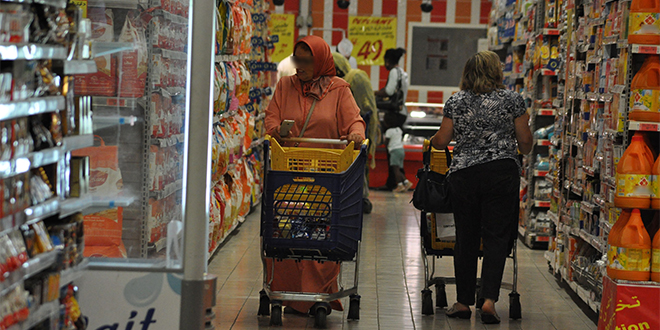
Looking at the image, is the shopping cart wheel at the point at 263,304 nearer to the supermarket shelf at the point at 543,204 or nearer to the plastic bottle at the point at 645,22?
the plastic bottle at the point at 645,22

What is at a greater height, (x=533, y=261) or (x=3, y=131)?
(x=3, y=131)

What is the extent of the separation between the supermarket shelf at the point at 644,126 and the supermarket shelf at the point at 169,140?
7.77 ft

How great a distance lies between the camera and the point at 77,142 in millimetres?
2555

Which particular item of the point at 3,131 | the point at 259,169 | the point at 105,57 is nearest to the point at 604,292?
the point at 105,57

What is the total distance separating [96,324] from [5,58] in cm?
106

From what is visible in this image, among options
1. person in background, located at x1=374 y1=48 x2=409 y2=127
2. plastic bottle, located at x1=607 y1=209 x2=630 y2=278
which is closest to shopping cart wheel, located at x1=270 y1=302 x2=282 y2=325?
plastic bottle, located at x1=607 y1=209 x2=630 y2=278

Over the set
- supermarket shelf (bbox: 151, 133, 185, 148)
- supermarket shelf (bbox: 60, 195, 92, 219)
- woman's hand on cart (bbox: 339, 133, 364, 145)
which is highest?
supermarket shelf (bbox: 151, 133, 185, 148)

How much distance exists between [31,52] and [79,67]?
11.7 inches

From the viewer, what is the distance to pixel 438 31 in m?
13.7

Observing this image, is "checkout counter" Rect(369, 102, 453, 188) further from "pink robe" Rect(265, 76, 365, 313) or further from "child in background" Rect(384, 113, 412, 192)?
"pink robe" Rect(265, 76, 365, 313)

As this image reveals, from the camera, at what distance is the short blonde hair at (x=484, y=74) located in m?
4.57

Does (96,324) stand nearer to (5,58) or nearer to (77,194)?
(77,194)

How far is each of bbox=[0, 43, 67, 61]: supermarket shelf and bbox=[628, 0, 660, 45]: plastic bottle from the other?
2.85 meters

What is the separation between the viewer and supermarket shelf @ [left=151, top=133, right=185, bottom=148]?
277cm
